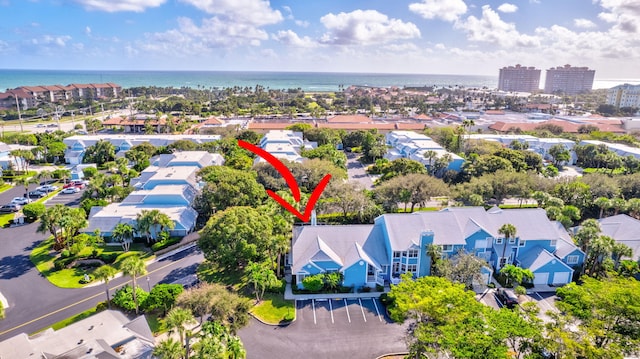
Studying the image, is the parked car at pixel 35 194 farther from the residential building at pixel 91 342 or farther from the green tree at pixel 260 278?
the green tree at pixel 260 278

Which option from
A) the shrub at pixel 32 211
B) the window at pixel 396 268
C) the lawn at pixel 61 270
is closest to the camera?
the lawn at pixel 61 270

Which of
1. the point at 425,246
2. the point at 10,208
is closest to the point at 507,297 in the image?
the point at 425,246

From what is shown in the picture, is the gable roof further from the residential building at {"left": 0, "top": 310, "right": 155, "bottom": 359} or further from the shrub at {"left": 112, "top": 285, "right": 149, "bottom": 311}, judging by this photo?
the residential building at {"left": 0, "top": 310, "right": 155, "bottom": 359}

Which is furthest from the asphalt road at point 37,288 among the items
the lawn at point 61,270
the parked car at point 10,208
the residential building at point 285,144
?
the residential building at point 285,144

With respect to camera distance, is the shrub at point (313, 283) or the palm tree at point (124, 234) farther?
the palm tree at point (124, 234)

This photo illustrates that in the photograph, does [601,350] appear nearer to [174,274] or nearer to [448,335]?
[448,335]
